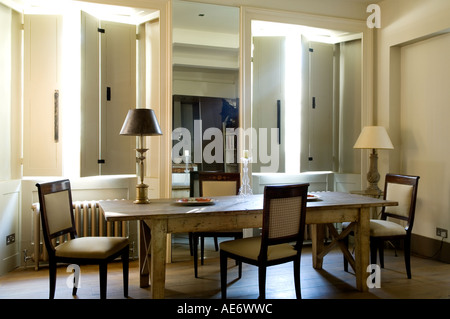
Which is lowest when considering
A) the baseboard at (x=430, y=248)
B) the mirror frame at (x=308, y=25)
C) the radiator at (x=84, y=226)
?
the baseboard at (x=430, y=248)

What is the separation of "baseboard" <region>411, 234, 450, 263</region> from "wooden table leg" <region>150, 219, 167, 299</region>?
309 cm

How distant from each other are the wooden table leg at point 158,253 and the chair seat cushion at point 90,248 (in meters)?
0.37

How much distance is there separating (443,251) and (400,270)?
68 cm

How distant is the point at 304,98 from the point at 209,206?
2482mm

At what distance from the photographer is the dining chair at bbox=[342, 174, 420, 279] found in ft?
11.7

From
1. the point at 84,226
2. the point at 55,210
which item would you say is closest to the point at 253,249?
the point at 55,210

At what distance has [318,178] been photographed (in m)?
5.13

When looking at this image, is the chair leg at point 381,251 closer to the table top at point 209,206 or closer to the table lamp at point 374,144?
the table top at point 209,206

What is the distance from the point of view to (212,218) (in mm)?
2889

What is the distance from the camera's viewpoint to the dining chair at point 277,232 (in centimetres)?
276

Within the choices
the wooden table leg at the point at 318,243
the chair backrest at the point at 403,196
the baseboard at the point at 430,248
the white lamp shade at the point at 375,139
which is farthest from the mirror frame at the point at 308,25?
the wooden table leg at the point at 318,243

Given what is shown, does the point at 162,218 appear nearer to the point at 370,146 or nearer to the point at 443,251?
the point at 370,146
